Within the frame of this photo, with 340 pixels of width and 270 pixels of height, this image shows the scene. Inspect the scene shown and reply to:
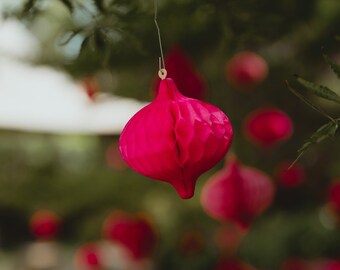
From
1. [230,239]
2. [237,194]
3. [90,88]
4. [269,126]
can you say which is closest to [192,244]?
[230,239]

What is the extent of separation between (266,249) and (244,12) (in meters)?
1.72

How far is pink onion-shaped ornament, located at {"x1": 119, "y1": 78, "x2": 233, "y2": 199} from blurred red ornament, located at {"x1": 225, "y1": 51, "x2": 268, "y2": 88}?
4.65 feet

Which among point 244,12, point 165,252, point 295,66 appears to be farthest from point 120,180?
point 244,12

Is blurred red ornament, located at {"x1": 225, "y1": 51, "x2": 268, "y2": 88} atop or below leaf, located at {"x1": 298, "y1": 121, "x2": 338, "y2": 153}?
below

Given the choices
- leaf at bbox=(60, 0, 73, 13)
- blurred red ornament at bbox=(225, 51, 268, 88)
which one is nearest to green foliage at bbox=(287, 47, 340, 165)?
leaf at bbox=(60, 0, 73, 13)

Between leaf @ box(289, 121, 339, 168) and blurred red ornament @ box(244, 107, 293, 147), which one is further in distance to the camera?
blurred red ornament @ box(244, 107, 293, 147)

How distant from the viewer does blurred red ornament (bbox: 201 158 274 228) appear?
128 centimetres

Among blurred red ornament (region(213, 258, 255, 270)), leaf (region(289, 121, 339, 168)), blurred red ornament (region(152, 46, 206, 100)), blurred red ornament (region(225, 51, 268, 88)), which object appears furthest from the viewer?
blurred red ornament (region(213, 258, 255, 270))

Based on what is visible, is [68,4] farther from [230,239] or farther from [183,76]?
[230,239]

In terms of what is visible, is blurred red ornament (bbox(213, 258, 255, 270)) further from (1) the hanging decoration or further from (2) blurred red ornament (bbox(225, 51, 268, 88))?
(1) the hanging decoration

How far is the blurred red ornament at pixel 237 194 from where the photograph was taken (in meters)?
1.28

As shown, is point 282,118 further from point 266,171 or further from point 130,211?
point 130,211

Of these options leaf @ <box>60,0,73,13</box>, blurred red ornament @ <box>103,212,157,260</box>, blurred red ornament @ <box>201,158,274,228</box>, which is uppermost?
leaf @ <box>60,0,73,13</box>

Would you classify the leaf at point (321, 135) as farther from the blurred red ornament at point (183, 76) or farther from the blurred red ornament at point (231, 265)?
the blurred red ornament at point (231, 265)
